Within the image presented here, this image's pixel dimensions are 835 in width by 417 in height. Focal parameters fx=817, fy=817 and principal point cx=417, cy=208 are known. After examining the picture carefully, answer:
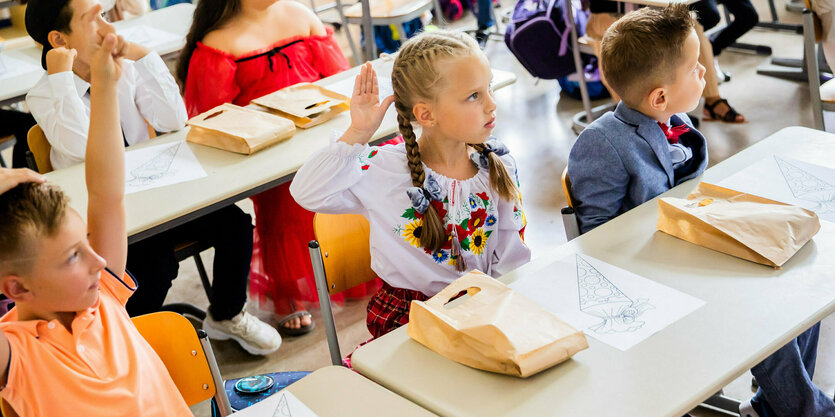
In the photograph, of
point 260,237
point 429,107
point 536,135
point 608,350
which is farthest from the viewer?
point 536,135

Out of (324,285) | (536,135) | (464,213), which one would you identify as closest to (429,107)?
(464,213)

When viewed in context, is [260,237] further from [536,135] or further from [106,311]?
[536,135]

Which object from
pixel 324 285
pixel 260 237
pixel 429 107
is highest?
pixel 429 107

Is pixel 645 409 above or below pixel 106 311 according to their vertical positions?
below

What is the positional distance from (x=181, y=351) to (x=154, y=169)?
87 cm

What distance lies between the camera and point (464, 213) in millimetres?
1702

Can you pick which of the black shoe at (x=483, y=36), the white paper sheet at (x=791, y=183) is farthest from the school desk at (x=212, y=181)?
the black shoe at (x=483, y=36)

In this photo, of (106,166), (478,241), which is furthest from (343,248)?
(106,166)

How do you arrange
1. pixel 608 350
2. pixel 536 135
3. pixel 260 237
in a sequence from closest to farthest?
pixel 608 350
pixel 260 237
pixel 536 135

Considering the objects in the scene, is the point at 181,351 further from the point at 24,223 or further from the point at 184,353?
the point at 24,223

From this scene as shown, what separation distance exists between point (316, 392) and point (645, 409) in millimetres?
489

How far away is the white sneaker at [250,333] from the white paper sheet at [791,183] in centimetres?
144

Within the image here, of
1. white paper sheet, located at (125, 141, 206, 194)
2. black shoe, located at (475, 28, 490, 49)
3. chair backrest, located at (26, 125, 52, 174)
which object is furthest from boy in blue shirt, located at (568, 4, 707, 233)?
black shoe, located at (475, 28, 490, 49)

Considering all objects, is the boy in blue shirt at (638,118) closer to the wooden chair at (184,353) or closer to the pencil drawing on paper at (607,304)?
the pencil drawing on paper at (607,304)
